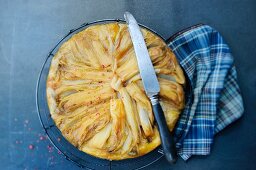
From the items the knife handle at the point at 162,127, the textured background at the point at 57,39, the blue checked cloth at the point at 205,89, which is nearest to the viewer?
the knife handle at the point at 162,127

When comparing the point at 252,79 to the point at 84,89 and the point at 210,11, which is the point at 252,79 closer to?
the point at 210,11

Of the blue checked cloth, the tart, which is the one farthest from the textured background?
the tart

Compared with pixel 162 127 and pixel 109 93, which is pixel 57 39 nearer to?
pixel 109 93

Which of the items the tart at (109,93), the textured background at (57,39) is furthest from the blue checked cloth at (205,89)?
the tart at (109,93)

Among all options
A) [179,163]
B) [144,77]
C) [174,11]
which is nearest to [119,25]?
[144,77]

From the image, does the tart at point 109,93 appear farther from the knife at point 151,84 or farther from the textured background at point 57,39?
the textured background at point 57,39

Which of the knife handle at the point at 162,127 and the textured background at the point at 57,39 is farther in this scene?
the textured background at the point at 57,39
